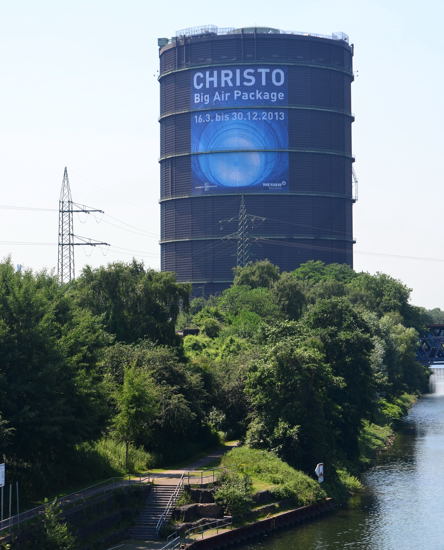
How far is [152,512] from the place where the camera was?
52.3 m

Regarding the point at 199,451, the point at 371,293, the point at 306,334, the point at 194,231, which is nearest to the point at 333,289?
the point at 371,293

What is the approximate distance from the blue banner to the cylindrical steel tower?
6.1 inches

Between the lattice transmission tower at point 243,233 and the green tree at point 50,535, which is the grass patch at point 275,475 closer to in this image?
the green tree at point 50,535

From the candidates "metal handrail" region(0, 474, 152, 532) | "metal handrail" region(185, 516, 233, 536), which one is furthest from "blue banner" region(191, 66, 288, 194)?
"metal handrail" region(185, 516, 233, 536)

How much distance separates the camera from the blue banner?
163m

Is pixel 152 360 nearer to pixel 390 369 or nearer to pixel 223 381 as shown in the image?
pixel 223 381

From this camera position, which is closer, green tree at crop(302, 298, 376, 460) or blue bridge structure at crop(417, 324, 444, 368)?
green tree at crop(302, 298, 376, 460)

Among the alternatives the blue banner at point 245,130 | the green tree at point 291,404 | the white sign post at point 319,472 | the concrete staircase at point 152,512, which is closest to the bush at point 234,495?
the concrete staircase at point 152,512

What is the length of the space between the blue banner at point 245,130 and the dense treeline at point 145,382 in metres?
69.2

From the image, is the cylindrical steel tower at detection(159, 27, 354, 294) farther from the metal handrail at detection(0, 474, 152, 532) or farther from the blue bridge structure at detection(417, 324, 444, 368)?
the metal handrail at detection(0, 474, 152, 532)

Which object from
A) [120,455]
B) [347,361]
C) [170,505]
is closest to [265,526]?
[170,505]

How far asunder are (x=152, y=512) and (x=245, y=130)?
382ft

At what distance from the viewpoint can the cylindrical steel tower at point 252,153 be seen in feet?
537

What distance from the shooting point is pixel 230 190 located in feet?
539
